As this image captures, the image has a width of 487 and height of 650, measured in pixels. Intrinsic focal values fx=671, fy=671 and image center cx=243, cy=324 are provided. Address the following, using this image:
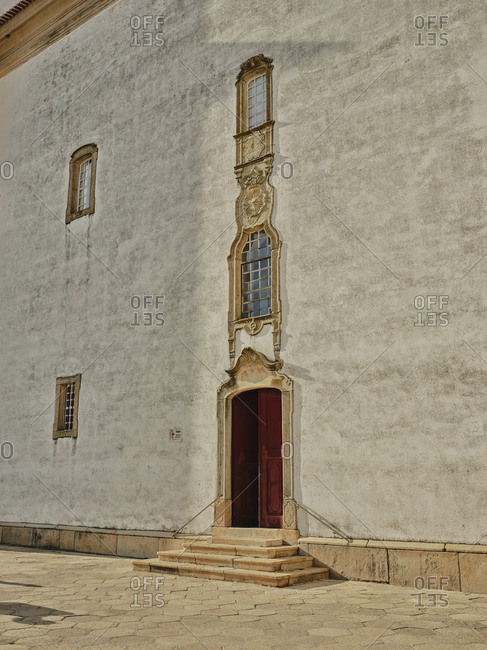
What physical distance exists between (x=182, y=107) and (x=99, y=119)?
281cm

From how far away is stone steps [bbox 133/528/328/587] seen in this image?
Result: 889cm

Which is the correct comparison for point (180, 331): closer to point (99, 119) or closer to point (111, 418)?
point (111, 418)

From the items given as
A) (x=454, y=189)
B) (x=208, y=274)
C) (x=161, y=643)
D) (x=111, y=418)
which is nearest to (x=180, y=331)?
(x=208, y=274)

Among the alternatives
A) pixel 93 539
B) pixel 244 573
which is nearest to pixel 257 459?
pixel 244 573

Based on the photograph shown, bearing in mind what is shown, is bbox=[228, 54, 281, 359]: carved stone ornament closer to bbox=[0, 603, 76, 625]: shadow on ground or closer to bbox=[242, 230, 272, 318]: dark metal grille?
bbox=[242, 230, 272, 318]: dark metal grille

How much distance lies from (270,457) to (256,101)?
630 centimetres

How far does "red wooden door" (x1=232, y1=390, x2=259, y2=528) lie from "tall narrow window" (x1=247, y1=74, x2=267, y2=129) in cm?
484

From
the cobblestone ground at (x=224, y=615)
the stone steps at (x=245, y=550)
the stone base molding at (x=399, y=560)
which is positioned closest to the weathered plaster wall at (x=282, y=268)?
the stone base molding at (x=399, y=560)

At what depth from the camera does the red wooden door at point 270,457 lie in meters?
10.7

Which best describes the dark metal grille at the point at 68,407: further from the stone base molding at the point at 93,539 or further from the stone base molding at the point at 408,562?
the stone base molding at the point at 408,562

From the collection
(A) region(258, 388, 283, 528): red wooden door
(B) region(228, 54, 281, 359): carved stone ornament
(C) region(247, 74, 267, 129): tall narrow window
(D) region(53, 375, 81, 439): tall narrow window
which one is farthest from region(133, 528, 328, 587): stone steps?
(C) region(247, 74, 267, 129): tall narrow window

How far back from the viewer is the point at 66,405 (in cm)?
1436

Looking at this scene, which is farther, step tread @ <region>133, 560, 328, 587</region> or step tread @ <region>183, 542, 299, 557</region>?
step tread @ <region>183, 542, 299, 557</region>

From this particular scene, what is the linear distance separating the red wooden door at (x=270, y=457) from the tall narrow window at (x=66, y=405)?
468 centimetres
